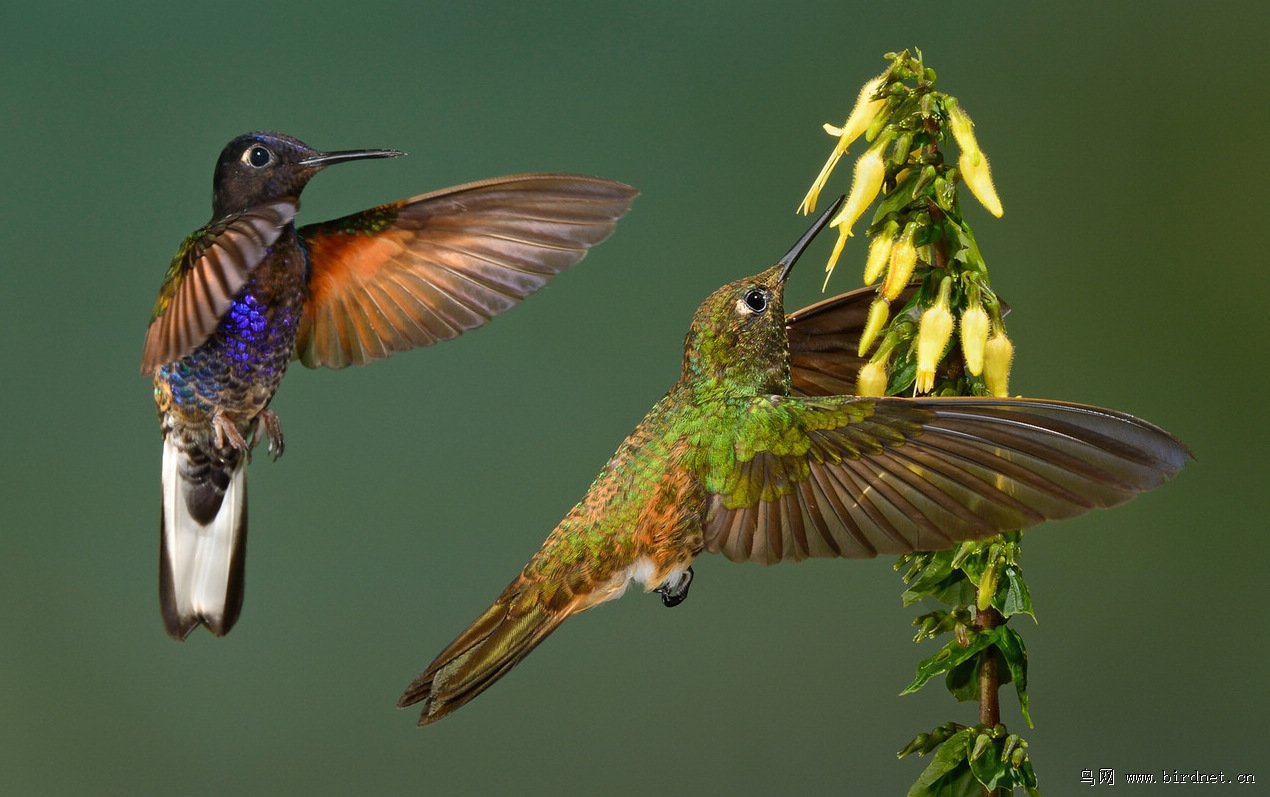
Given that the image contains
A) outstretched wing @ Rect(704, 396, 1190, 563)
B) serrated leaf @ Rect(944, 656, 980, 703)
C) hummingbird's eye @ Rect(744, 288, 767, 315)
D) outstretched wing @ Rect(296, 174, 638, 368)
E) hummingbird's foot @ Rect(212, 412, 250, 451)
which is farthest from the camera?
hummingbird's foot @ Rect(212, 412, 250, 451)

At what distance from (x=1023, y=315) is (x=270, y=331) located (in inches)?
57.4

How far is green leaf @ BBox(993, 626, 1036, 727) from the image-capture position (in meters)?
0.88

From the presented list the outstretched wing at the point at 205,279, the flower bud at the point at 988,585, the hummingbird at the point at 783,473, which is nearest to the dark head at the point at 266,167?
the outstretched wing at the point at 205,279

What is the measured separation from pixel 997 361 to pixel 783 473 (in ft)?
0.66

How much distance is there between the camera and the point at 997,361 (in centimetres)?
96

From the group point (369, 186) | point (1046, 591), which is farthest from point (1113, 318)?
point (369, 186)

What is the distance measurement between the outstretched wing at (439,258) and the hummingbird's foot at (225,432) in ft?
0.39

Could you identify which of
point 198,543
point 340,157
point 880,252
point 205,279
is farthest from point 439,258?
point 880,252

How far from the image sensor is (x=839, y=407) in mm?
1032

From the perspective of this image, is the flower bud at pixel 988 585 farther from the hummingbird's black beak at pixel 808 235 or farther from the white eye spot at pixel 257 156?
the white eye spot at pixel 257 156

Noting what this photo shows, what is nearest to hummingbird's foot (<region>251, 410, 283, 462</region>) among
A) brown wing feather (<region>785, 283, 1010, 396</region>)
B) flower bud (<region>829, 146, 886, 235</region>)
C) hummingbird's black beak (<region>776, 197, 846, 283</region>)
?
brown wing feather (<region>785, 283, 1010, 396</region>)

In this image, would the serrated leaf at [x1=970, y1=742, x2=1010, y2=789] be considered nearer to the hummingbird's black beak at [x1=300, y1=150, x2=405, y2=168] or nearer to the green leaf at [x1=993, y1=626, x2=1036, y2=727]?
the green leaf at [x1=993, y1=626, x2=1036, y2=727]

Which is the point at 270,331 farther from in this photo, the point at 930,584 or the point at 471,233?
the point at 930,584

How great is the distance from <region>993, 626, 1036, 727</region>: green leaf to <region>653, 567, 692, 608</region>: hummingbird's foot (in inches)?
14.1
